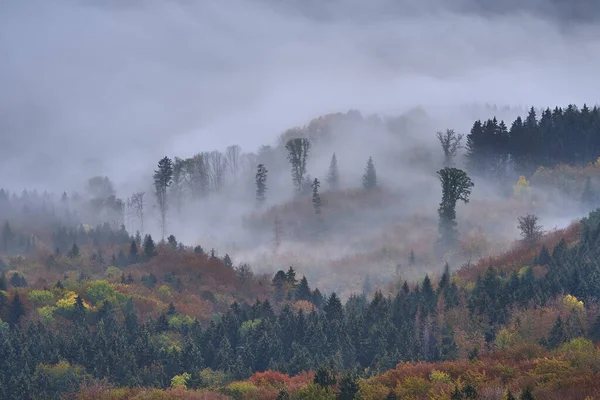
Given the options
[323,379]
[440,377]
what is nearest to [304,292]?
[323,379]

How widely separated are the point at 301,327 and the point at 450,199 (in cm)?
5044

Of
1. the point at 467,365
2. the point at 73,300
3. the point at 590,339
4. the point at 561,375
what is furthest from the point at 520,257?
the point at 73,300

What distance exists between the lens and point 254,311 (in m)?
141

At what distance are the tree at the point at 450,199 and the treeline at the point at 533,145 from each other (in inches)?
1042

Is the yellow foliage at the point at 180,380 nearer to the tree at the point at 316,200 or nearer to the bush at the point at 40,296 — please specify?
the bush at the point at 40,296

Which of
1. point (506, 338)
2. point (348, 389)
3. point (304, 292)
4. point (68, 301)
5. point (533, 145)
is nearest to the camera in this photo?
point (348, 389)

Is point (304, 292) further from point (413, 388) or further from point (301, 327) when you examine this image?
point (413, 388)

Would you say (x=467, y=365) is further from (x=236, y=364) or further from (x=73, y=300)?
(x=73, y=300)

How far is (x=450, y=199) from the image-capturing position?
548 feet

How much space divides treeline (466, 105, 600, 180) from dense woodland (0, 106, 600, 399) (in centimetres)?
1664

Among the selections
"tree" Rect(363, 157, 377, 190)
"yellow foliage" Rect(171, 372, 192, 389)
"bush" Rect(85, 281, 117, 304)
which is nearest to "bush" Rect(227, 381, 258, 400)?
"yellow foliage" Rect(171, 372, 192, 389)

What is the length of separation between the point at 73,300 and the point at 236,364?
118 feet

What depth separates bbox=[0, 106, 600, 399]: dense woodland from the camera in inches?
3752

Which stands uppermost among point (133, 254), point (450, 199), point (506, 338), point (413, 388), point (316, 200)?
point (316, 200)
